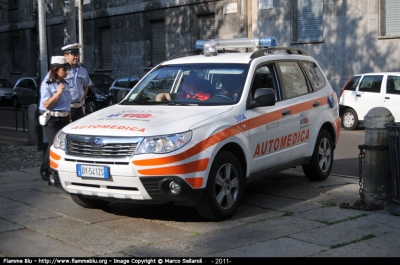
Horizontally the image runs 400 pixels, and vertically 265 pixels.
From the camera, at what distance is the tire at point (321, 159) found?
9305mm

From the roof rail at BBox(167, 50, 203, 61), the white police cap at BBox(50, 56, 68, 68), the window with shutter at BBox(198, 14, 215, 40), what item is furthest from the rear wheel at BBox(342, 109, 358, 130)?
the white police cap at BBox(50, 56, 68, 68)

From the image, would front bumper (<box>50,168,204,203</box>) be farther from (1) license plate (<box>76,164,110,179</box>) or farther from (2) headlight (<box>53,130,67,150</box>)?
(2) headlight (<box>53,130,67,150</box>)

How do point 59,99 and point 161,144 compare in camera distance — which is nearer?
point 161,144

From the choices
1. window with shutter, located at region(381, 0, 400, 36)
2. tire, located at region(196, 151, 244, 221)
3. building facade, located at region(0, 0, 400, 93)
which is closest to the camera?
tire, located at region(196, 151, 244, 221)

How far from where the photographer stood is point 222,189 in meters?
7.13

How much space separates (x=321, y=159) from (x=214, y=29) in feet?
68.5

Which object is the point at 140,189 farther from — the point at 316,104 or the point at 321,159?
the point at 321,159

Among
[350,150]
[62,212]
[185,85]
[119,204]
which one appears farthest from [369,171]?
[350,150]

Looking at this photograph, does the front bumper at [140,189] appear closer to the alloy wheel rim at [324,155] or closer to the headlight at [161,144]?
the headlight at [161,144]

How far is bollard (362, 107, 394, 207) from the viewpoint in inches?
299

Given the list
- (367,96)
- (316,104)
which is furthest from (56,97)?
(367,96)

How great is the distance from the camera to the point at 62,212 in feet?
25.1

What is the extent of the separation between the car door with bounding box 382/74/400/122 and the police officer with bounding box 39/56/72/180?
11250mm

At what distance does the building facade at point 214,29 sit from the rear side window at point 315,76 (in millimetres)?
5398
